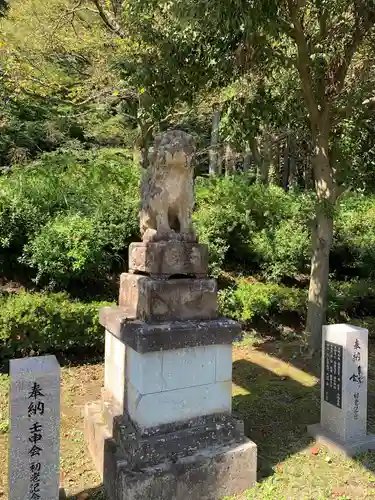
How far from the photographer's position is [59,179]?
356 inches

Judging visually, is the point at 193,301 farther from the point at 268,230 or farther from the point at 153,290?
the point at 268,230

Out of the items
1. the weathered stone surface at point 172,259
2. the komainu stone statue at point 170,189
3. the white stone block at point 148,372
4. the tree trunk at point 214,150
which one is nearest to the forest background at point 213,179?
the komainu stone statue at point 170,189

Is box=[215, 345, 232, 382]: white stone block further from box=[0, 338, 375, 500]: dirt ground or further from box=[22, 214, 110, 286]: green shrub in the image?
box=[22, 214, 110, 286]: green shrub

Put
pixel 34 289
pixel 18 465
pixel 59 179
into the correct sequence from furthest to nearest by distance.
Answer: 1. pixel 59 179
2. pixel 34 289
3. pixel 18 465

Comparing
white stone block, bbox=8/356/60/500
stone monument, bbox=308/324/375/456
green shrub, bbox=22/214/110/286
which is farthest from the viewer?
green shrub, bbox=22/214/110/286

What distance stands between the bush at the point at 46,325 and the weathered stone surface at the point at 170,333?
2775 millimetres

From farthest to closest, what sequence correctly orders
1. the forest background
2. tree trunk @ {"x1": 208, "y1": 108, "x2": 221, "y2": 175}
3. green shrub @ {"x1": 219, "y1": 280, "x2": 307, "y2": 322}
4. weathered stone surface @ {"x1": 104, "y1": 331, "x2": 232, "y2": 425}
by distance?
tree trunk @ {"x1": 208, "y1": 108, "x2": 221, "y2": 175}
green shrub @ {"x1": 219, "y1": 280, "x2": 307, "y2": 322}
the forest background
weathered stone surface @ {"x1": 104, "y1": 331, "x2": 232, "y2": 425}

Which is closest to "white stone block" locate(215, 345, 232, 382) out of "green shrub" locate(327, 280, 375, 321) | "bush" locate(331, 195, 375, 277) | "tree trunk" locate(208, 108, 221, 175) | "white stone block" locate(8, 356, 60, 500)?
"white stone block" locate(8, 356, 60, 500)

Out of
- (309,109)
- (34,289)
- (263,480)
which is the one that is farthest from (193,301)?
(34,289)

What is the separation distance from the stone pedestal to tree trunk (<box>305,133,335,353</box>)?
3448 mm

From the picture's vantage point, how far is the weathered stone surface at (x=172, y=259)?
3766 millimetres

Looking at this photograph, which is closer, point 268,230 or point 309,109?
point 309,109

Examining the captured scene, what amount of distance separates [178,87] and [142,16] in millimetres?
1231

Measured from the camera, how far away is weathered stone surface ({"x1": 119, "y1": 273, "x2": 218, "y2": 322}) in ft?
12.0
